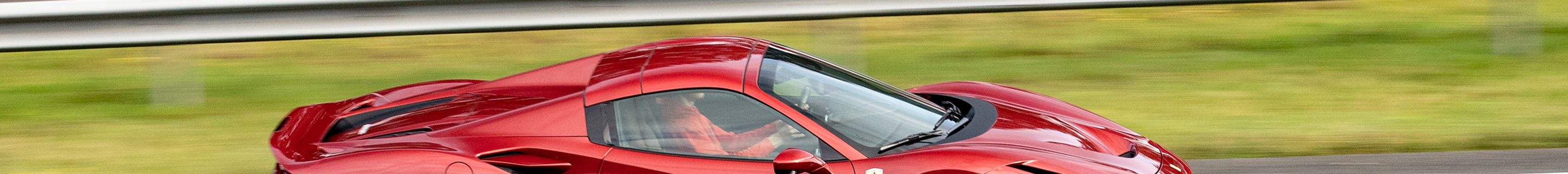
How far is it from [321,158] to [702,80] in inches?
44.7

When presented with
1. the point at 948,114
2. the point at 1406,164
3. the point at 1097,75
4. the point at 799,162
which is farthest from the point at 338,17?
the point at 1406,164

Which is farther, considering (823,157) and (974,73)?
(974,73)

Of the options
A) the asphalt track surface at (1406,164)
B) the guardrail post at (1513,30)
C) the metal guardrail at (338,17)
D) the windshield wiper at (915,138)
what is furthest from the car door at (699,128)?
the guardrail post at (1513,30)

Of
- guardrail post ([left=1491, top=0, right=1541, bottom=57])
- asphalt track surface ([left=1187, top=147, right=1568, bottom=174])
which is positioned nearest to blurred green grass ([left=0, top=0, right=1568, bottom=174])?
guardrail post ([left=1491, top=0, right=1541, bottom=57])

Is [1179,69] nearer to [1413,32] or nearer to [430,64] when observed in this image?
[1413,32]

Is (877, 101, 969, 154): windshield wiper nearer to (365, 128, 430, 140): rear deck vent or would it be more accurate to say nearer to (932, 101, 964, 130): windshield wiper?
(932, 101, 964, 130): windshield wiper

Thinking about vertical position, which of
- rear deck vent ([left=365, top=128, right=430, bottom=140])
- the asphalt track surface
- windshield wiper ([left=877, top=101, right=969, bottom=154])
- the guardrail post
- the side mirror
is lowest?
rear deck vent ([left=365, top=128, right=430, bottom=140])

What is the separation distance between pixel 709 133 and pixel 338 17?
2.88m

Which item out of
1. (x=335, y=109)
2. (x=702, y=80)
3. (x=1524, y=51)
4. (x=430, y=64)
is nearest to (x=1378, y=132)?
(x=1524, y=51)

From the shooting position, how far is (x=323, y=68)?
21.4 feet

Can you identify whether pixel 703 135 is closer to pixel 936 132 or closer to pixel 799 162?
pixel 799 162

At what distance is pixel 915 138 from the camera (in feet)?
11.4

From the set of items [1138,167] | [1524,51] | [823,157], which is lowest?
[823,157]

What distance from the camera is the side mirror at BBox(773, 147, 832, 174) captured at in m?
3.07
